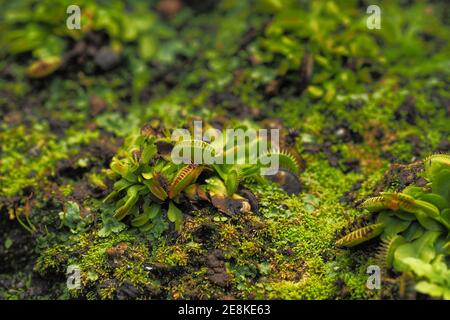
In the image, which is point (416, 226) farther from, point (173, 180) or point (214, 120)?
point (214, 120)

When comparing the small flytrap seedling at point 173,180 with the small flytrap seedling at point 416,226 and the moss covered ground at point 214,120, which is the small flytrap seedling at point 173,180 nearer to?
the moss covered ground at point 214,120

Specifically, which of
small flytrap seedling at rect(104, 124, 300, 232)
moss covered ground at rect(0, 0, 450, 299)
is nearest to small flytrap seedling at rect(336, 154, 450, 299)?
moss covered ground at rect(0, 0, 450, 299)

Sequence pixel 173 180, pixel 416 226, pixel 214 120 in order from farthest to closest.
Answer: pixel 214 120
pixel 173 180
pixel 416 226

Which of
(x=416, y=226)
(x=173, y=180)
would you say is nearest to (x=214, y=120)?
(x=173, y=180)

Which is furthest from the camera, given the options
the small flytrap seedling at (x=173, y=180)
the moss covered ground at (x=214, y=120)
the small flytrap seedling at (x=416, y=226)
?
the small flytrap seedling at (x=173, y=180)

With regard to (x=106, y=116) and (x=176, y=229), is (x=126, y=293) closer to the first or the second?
(x=176, y=229)

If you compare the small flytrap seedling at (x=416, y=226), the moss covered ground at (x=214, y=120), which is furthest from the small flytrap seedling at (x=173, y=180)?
the small flytrap seedling at (x=416, y=226)
